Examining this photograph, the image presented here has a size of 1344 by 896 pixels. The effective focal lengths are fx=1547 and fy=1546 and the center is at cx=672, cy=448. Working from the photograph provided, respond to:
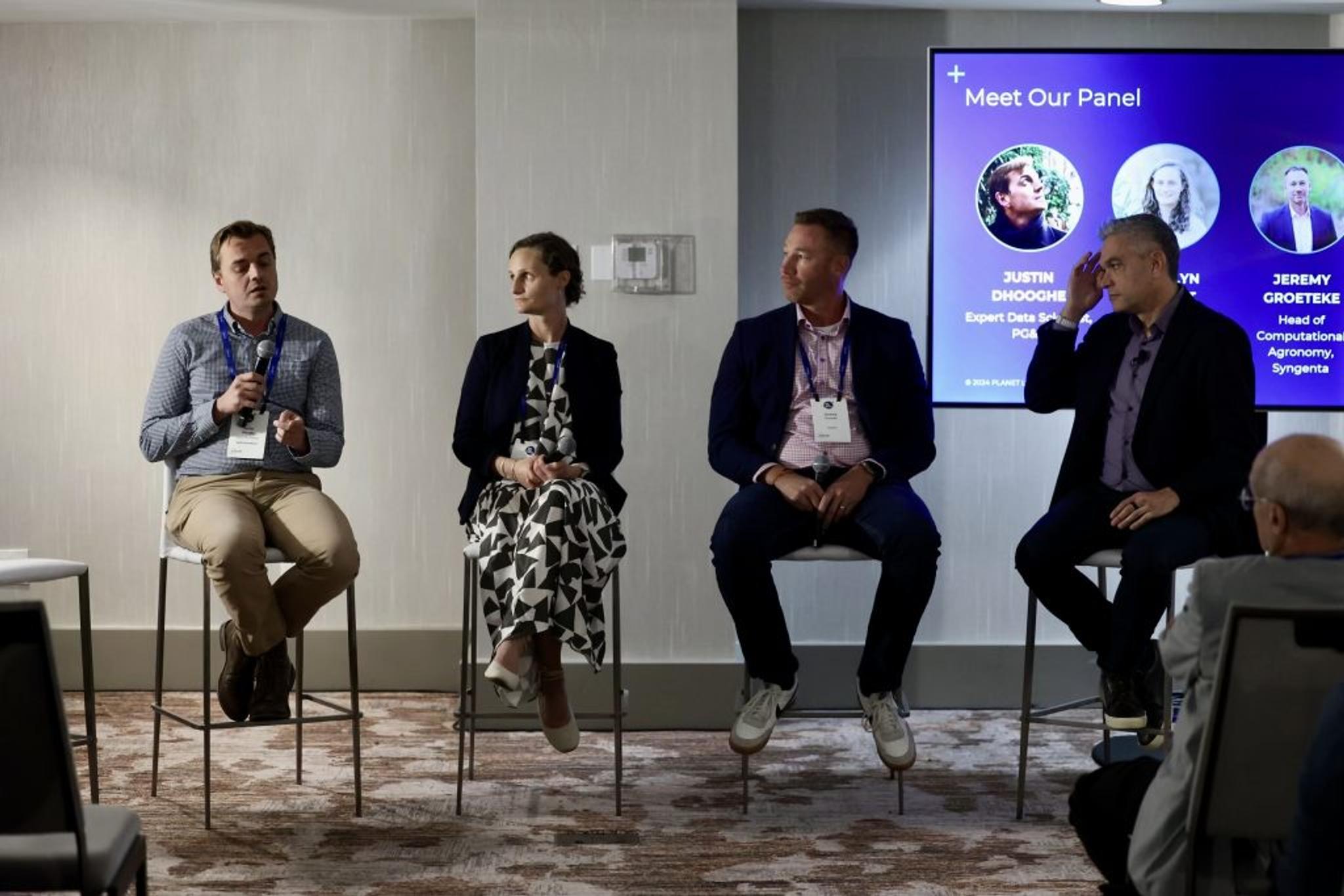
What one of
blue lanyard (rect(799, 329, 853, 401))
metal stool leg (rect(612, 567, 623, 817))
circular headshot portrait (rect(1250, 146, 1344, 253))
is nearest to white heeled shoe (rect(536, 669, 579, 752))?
metal stool leg (rect(612, 567, 623, 817))

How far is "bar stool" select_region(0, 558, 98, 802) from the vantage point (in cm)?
347

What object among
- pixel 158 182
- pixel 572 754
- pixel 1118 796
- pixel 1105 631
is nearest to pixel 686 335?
pixel 572 754

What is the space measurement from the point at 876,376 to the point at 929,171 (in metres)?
0.97

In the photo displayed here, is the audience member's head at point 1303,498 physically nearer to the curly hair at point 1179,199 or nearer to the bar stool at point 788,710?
the bar stool at point 788,710

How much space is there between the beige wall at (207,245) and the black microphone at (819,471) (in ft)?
5.93

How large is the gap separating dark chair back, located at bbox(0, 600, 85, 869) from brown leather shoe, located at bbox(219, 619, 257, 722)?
1964 millimetres

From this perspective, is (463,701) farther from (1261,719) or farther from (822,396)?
(1261,719)

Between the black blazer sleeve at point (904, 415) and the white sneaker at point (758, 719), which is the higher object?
the black blazer sleeve at point (904, 415)

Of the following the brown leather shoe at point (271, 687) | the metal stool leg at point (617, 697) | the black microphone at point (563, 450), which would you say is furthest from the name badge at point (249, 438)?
the metal stool leg at point (617, 697)

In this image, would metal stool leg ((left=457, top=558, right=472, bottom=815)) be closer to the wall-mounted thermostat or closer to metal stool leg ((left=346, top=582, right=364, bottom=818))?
metal stool leg ((left=346, top=582, right=364, bottom=818))

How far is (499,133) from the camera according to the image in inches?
198

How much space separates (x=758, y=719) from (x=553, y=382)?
107 centimetres

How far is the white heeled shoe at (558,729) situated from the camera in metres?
4.06

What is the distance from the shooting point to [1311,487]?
2.20 meters
